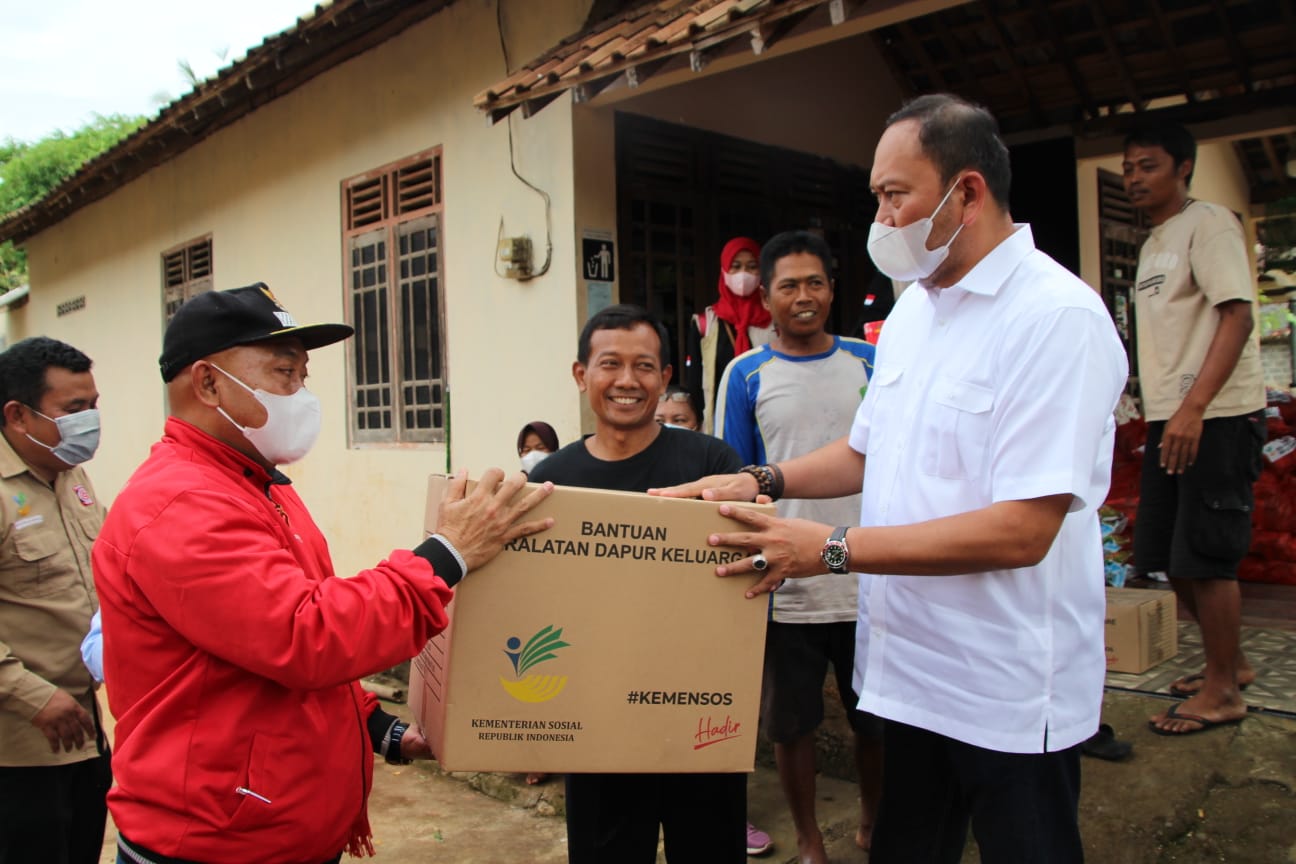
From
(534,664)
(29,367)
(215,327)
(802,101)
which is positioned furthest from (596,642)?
(802,101)

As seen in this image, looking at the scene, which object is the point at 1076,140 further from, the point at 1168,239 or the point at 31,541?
the point at 31,541

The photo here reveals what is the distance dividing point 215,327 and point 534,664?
863mm

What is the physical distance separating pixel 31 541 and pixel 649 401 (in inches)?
68.9

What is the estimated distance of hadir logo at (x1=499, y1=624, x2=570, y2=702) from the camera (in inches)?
72.5

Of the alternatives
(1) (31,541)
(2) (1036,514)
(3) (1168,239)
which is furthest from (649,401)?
(3) (1168,239)

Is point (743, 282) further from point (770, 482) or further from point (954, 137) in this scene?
point (954, 137)

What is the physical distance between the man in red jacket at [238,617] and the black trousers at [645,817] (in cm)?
68

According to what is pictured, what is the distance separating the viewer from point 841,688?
326 centimetres

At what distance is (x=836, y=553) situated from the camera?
1.79 metres

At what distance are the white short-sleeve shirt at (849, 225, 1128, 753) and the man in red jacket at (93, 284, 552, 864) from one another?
2.48 ft

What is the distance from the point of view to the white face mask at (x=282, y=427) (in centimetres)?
180

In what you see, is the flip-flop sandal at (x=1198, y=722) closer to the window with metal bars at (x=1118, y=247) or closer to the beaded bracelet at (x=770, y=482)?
the beaded bracelet at (x=770, y=482)

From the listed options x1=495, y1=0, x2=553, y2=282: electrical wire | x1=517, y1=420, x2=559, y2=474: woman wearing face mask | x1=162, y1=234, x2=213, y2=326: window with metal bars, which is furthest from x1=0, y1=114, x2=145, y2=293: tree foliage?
x1=517, y1=420, x2=559, y2=474: woman wearing face mask

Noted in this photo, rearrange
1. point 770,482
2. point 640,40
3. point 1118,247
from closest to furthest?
1. point 770,482
2. point 640,40
3. point 1118,247
